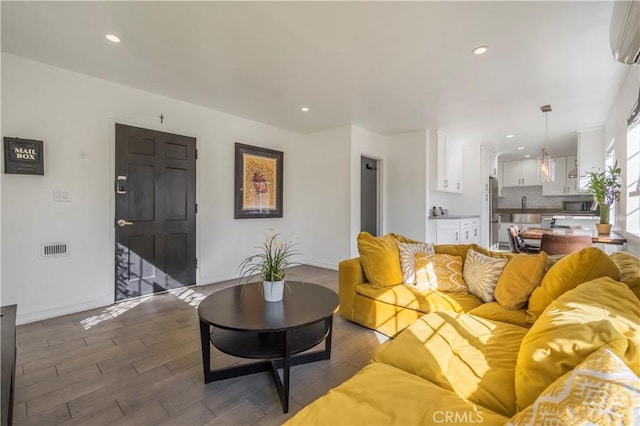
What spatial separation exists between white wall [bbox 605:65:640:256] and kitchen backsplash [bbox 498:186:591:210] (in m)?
4.76

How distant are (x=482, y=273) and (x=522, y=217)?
7.38 meters

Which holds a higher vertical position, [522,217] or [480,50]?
[480,50]

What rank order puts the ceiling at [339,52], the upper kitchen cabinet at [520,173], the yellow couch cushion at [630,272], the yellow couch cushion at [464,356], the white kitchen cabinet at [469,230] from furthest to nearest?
the upper kitchen cabinet at [520,173], the white kitchen cabinet at [469,230], the ceiling at [339,52], the yellow couch cushion at [630,272], the yellow couch cushion at [464,356]

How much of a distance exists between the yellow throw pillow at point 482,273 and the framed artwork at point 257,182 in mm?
3284

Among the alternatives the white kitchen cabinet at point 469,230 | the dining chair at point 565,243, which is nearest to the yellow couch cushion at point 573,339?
the dining chair at point 565,243

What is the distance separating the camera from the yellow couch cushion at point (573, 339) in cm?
86

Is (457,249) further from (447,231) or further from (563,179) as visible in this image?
(563,179)

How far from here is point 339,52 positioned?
2.64 meters

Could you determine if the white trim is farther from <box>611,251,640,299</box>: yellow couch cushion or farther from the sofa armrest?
<box>611,251,640,299</box>: yellow couch cushion

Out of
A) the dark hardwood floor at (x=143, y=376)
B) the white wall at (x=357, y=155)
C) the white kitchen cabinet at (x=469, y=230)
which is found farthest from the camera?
the white kitchen cabinet at (x=469, y=230)

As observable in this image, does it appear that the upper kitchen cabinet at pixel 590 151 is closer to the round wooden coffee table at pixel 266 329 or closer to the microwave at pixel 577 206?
the microwave at pixel 577 206

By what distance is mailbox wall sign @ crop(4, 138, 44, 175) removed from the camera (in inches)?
104

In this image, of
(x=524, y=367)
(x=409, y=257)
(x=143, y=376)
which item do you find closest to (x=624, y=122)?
(x=409, y=257)

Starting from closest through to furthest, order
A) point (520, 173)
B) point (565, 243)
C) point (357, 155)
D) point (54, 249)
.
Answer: point (54, 249) → point (565, 243) → point (357, 155) → point (520, 173)
